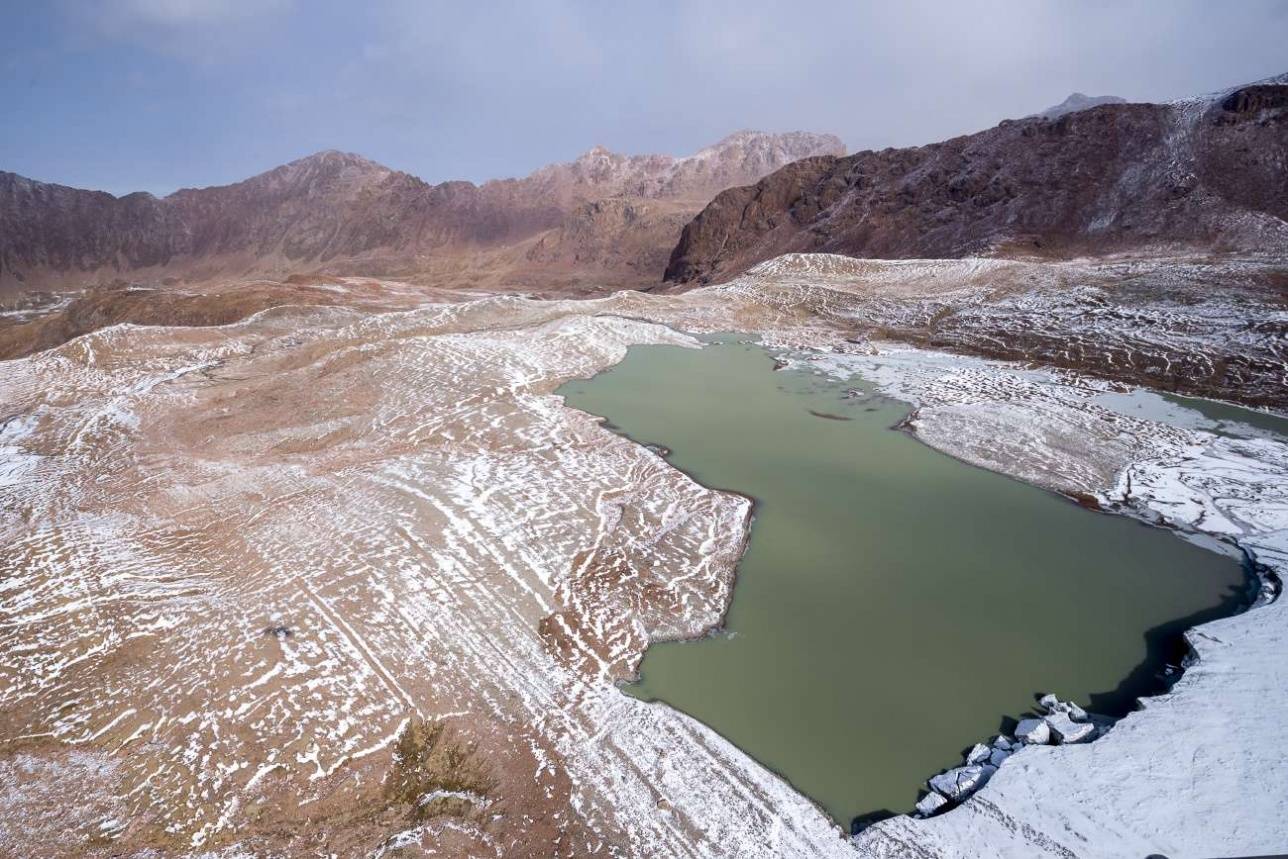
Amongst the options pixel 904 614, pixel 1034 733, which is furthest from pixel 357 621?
pixel 1034 733

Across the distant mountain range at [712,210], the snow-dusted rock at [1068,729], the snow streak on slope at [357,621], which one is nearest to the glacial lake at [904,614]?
the snow-dusted rock at [1068,729]

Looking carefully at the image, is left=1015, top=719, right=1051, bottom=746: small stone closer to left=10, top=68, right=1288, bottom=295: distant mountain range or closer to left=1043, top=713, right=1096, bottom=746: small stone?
left=1043, top=713, right=1096, bottom=746: small stone

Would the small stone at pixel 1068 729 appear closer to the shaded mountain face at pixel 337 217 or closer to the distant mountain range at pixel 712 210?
the distant mountain range at pixel 712 210

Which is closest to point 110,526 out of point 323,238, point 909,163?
point 909,163

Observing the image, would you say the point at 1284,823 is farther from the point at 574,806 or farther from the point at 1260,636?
the point at 574,806

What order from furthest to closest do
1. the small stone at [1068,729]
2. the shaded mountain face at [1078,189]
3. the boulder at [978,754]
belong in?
the shaded mountain face at [1078,189] < the small stone at [1068,729] < the boulder at [978,754]
